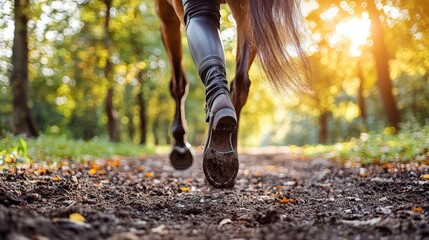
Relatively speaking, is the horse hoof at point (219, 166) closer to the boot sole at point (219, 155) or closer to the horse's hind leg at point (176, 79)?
the boot sole at point (219, 155)

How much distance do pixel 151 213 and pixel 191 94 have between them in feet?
87.3

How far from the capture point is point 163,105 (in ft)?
102

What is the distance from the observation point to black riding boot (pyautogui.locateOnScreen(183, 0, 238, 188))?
2256mm

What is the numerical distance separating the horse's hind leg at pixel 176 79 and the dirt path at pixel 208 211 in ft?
2.23

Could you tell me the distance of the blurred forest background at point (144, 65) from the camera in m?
6.35

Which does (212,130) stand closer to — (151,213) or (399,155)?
(151,213)

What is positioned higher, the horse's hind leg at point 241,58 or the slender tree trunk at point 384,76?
the slender tree trunk at point 384,76

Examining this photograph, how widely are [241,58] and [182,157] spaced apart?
1301 mm

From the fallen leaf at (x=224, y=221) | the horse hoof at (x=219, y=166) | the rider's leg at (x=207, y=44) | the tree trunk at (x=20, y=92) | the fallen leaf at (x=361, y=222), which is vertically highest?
the tree trunk at (x=20, y=92)

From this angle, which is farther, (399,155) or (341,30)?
(341,30)

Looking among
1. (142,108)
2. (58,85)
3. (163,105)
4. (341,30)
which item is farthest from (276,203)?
(163,105)

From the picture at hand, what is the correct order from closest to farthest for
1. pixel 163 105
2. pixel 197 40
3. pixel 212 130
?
pixel 212 130
pixel 197 40
pixel 163 105

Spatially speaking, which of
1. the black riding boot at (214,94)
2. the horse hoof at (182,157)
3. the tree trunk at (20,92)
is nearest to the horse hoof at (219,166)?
the black riding boot at (214,94)

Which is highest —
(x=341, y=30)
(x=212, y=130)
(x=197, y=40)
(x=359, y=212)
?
(x=341, y=30)
